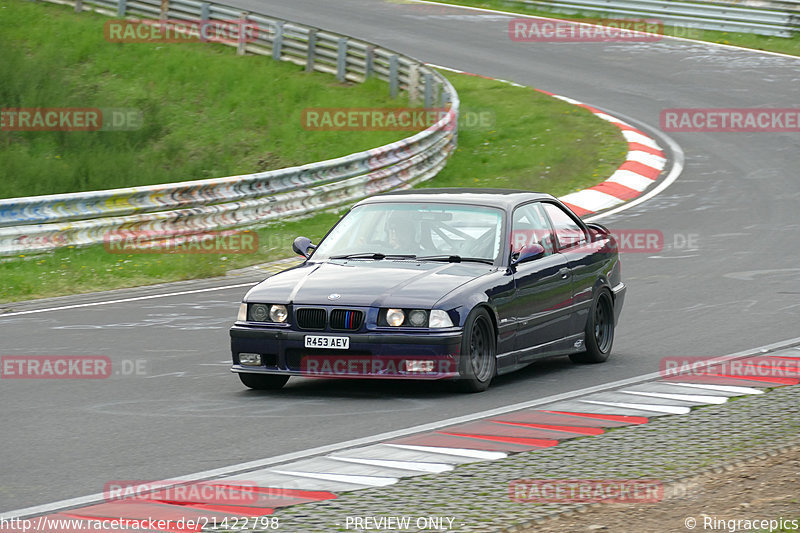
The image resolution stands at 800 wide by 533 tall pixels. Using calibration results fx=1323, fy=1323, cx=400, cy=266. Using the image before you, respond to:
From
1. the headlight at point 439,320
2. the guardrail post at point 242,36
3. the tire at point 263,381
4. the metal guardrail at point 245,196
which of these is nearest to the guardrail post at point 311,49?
the guardrail post at point 242,36

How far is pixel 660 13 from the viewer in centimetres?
3694

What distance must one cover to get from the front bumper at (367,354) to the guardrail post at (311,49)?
2209 centimetres

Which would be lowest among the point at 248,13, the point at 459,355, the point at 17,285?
the point at 17,285

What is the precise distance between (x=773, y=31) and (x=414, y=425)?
1147 inches

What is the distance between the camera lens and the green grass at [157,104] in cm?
2267

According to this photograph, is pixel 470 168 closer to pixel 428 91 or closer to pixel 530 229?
pixel 428 91

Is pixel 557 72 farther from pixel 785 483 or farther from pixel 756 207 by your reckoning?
pixel 785 483

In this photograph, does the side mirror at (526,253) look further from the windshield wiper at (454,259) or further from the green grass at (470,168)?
the green grass at (470,168)

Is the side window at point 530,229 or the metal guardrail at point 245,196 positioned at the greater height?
the side window at point 530,229

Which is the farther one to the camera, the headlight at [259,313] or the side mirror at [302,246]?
the side mirror at [302,246]

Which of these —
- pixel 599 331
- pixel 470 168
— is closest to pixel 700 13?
pixel 470 168

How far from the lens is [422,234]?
10.1 metres

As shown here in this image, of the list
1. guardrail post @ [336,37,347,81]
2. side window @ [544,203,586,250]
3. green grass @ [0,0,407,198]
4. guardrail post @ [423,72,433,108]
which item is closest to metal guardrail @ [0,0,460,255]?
guardrail post @ [423,72,433,108]

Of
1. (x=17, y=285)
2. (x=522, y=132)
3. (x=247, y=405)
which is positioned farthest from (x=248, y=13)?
(x=247, y=405)
